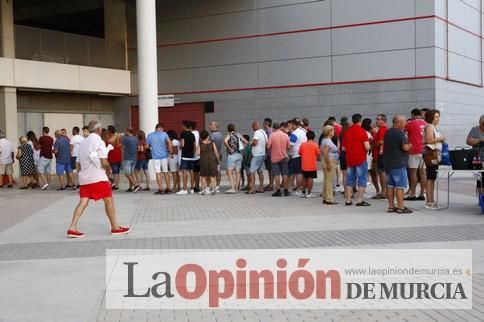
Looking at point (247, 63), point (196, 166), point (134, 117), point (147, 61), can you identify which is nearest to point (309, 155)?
point (196, 166)

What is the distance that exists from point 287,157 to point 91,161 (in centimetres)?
641

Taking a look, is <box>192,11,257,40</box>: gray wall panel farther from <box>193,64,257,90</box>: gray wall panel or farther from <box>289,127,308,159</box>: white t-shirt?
<box>289,127,308,159</box>: white t-shirt

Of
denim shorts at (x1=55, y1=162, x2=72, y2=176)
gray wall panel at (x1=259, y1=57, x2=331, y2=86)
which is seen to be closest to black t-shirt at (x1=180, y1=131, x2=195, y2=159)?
denim shorts at (x1=55, y1=162, x2=72, y2=176)

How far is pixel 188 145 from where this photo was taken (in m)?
15.5

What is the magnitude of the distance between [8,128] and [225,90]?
8190 mm

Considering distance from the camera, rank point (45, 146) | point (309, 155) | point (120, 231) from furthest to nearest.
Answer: point (45, 146) < point (309, 155) < point (120, 231)

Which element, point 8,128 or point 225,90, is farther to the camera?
point 225,90

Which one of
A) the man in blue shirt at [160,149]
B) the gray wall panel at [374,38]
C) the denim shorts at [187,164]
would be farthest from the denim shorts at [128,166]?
the gray wall panel at [374,38]

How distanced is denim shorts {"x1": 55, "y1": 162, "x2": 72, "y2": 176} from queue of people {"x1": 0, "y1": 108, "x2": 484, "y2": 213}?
0.03 meters

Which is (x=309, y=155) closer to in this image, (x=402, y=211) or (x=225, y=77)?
(x=402, y=211)

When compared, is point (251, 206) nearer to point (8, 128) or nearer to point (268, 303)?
point (268, 303)

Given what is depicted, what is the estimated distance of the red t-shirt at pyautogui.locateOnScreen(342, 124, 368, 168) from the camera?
1218cm

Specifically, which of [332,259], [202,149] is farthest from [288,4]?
[332,259]

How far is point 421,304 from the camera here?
5.54m
